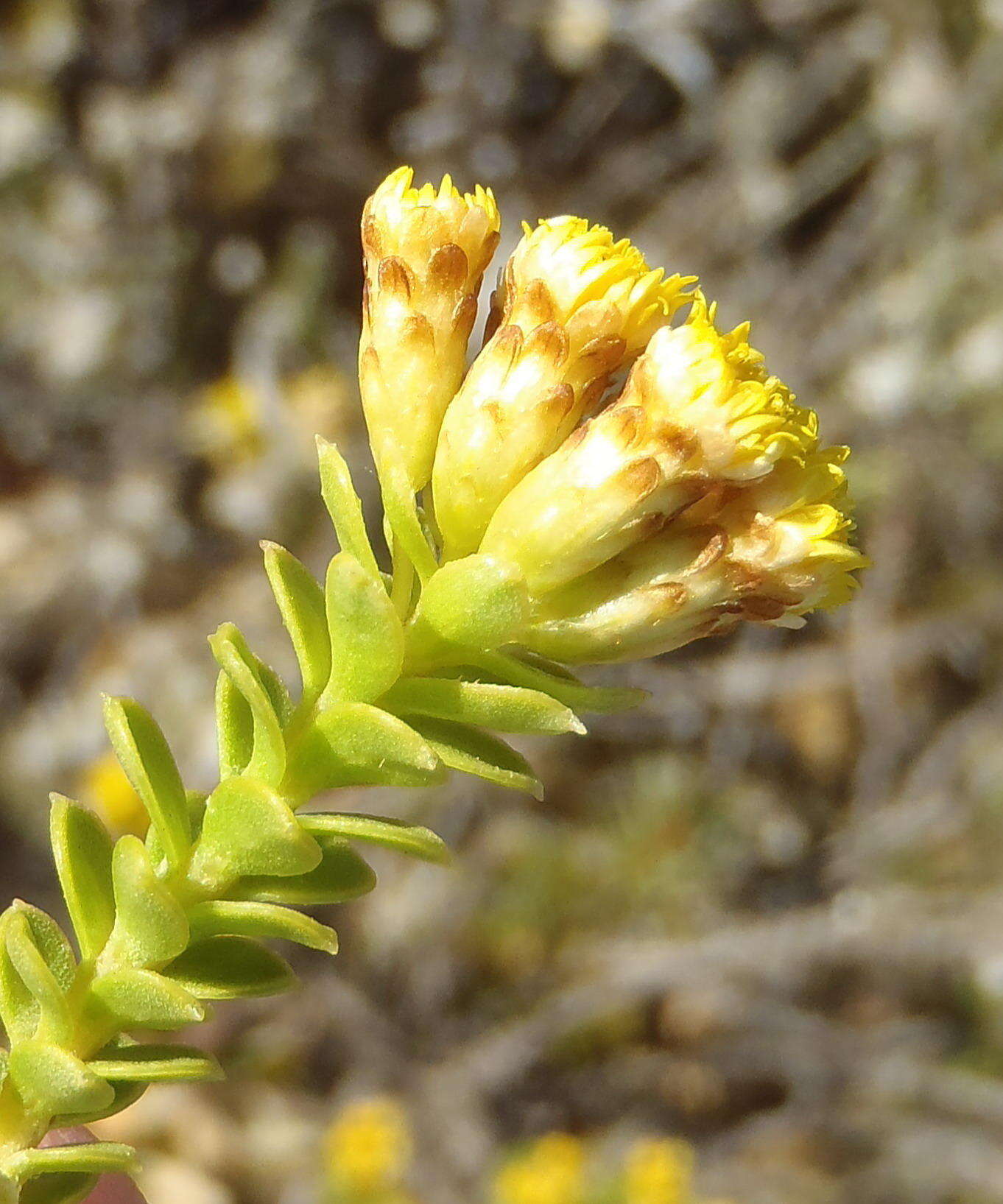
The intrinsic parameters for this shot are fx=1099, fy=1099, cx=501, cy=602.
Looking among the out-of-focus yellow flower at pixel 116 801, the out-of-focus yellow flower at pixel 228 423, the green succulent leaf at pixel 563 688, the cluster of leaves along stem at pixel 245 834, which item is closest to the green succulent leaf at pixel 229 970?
the cluster of leaves along stem at pixel 245 834

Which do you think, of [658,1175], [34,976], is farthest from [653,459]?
[658,1175]

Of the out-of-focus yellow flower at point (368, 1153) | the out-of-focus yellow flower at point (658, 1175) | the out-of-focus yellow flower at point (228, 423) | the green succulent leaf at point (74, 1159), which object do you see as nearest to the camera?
the green succulent leaf at point (74, 1159)

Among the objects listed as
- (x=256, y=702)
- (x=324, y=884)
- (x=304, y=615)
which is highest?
(x=304, y=615)

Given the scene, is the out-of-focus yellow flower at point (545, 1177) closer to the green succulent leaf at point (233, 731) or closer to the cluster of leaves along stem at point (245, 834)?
the cluster of leaves along stem at point (245, 834)

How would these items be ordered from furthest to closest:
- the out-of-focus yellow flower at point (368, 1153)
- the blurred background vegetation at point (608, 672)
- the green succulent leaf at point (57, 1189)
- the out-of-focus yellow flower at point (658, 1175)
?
the blurred background vegetation at point (608, 672) < the out-of-focus yellow flower at point (658, 1175) < the out-of-focus yellow flower at point (368, 1153) < the green succulent leaf at point (57, 1189)

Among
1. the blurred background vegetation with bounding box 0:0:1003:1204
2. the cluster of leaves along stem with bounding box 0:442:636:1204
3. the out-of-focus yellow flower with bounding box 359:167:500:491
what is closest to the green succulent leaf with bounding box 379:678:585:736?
the cluster of leaves along stem with bounding box 0:442:636:1204

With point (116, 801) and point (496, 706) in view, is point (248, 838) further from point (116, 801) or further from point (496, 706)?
point (116, 801)

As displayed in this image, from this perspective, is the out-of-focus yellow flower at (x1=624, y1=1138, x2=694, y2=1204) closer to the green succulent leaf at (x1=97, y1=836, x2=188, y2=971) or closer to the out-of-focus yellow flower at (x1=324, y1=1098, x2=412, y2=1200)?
the out-of-focus yellow flower at (x1=324, y1=1098, x2=412, y2=1200)
